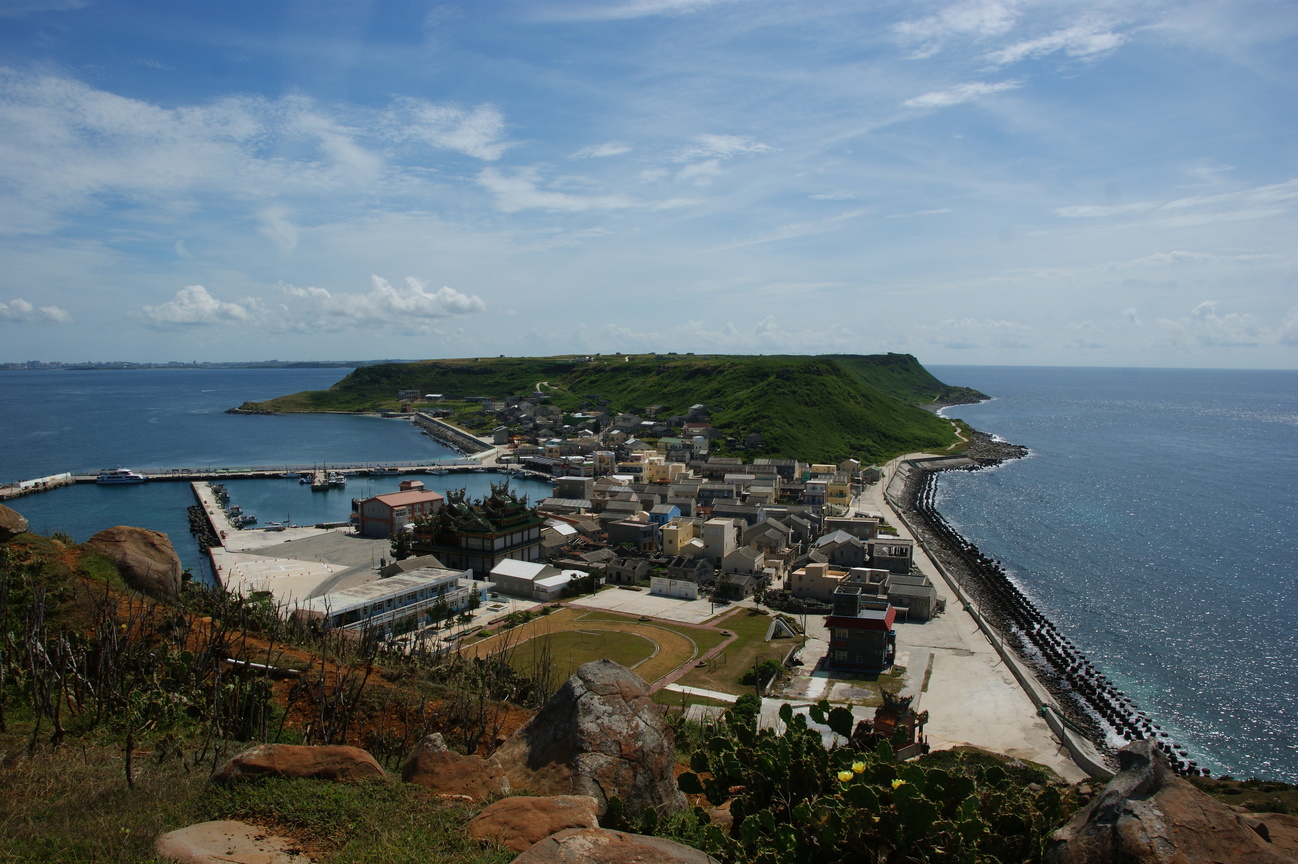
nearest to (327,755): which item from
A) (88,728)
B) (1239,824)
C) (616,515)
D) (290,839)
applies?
(290,839)

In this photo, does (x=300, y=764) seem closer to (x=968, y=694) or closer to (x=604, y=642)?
(x=604, y=642)

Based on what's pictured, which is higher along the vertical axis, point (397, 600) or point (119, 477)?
point (119, 477)

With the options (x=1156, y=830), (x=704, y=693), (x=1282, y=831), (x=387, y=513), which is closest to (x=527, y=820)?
(x=1156, y=830)

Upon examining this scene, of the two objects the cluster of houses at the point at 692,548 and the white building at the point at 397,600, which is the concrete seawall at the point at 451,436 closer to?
the cluster of houses at the point at 692,548

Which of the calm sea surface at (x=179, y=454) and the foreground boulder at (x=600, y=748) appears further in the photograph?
the calm sea surface at (x=179, y=454)

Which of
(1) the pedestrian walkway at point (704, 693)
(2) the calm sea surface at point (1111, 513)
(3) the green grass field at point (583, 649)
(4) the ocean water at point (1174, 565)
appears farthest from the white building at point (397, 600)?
(4) the ocean water at point (1174, 565)
